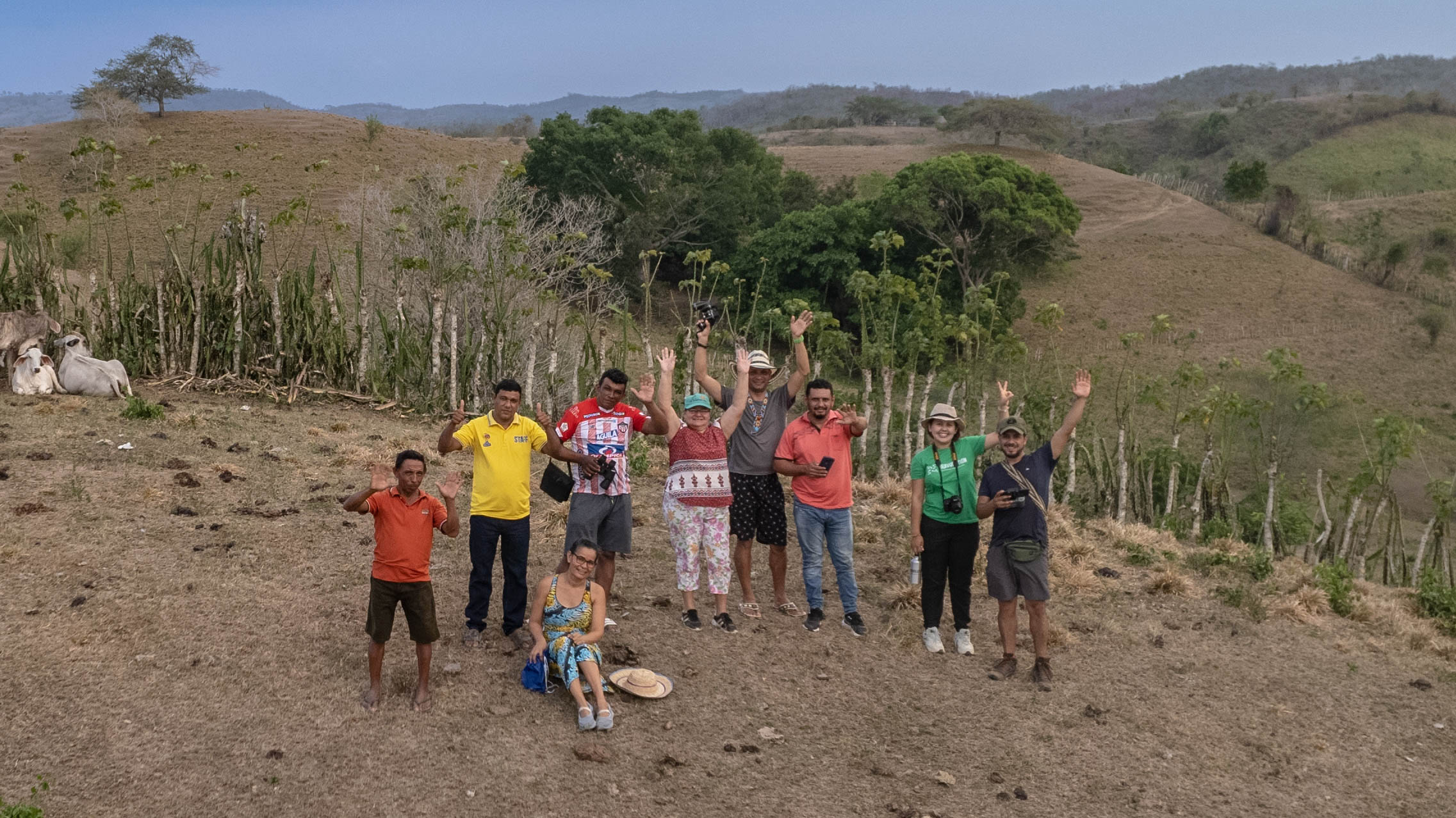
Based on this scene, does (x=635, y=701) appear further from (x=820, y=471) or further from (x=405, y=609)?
(x=820, y=471)

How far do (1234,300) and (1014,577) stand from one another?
3498cm

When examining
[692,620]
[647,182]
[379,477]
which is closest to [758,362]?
[692,620]

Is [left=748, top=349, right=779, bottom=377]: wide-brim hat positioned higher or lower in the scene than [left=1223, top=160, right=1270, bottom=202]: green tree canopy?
lower

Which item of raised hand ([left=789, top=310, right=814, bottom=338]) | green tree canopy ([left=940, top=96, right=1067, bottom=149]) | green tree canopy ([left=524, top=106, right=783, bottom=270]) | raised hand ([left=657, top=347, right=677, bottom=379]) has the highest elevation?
green tree canopy ([left=940, top=96, right=1067, bottom=149])

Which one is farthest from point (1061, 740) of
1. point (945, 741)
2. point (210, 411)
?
point (210, 411)

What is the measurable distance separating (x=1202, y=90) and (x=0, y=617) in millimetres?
183902

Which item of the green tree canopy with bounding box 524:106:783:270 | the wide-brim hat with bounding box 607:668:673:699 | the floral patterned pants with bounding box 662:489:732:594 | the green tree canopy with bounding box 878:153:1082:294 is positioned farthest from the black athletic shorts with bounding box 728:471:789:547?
the green tree canopy with bounding box 524:106:783:270

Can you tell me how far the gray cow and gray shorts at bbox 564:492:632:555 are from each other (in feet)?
24.1

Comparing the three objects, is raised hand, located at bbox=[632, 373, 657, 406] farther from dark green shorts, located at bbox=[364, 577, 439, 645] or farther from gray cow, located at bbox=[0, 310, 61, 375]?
gray cow, located at bbox=[0, 310, 61, 375]

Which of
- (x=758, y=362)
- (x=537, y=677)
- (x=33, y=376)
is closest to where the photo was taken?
(x=537, y=677)

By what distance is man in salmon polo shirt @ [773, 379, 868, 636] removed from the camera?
6066 millimetres

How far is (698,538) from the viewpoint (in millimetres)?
5957

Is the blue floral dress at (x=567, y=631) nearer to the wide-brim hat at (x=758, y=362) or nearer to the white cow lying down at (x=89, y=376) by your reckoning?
the wide-brim hat at (x=758, y=362)

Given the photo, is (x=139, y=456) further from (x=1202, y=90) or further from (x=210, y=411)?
(x=1202, y=90)
